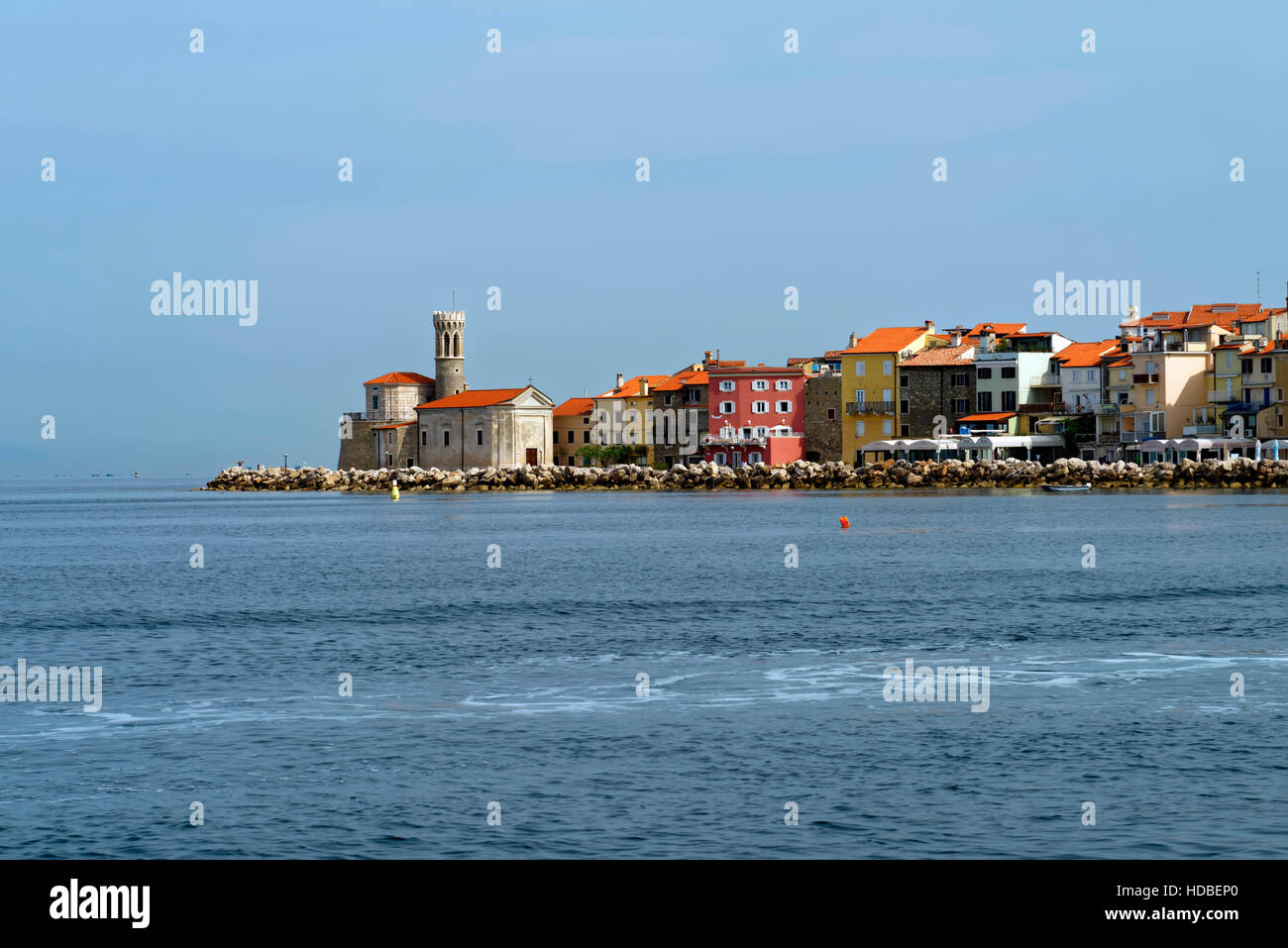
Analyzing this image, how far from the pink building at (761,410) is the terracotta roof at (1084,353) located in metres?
18.8

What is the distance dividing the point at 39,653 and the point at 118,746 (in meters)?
9.20

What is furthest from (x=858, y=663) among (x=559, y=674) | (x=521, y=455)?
(x=521, y=455)

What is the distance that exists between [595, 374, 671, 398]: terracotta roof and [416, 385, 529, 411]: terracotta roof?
25.8ft

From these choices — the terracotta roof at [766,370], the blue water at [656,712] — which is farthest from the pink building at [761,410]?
the blue water at [656,712]

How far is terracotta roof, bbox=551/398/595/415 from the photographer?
125000 mm

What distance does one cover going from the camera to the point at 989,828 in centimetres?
1185

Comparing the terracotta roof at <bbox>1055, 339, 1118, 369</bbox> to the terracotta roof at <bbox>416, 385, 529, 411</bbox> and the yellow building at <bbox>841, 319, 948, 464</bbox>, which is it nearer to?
the yellow building at <bbox>841, 319, 948, 464</bbox>

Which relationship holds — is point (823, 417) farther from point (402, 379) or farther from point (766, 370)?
point (402, 379)

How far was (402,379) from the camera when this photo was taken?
12788cm

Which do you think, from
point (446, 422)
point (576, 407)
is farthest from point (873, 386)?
point (446, 422)

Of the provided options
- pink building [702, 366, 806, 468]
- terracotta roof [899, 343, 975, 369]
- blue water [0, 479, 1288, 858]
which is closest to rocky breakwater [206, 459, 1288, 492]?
pink building [702, 366, 806, 468]

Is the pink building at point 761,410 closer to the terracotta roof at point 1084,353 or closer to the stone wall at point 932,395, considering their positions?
the stone wall at point 932,395

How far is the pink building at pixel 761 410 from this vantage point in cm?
10588
